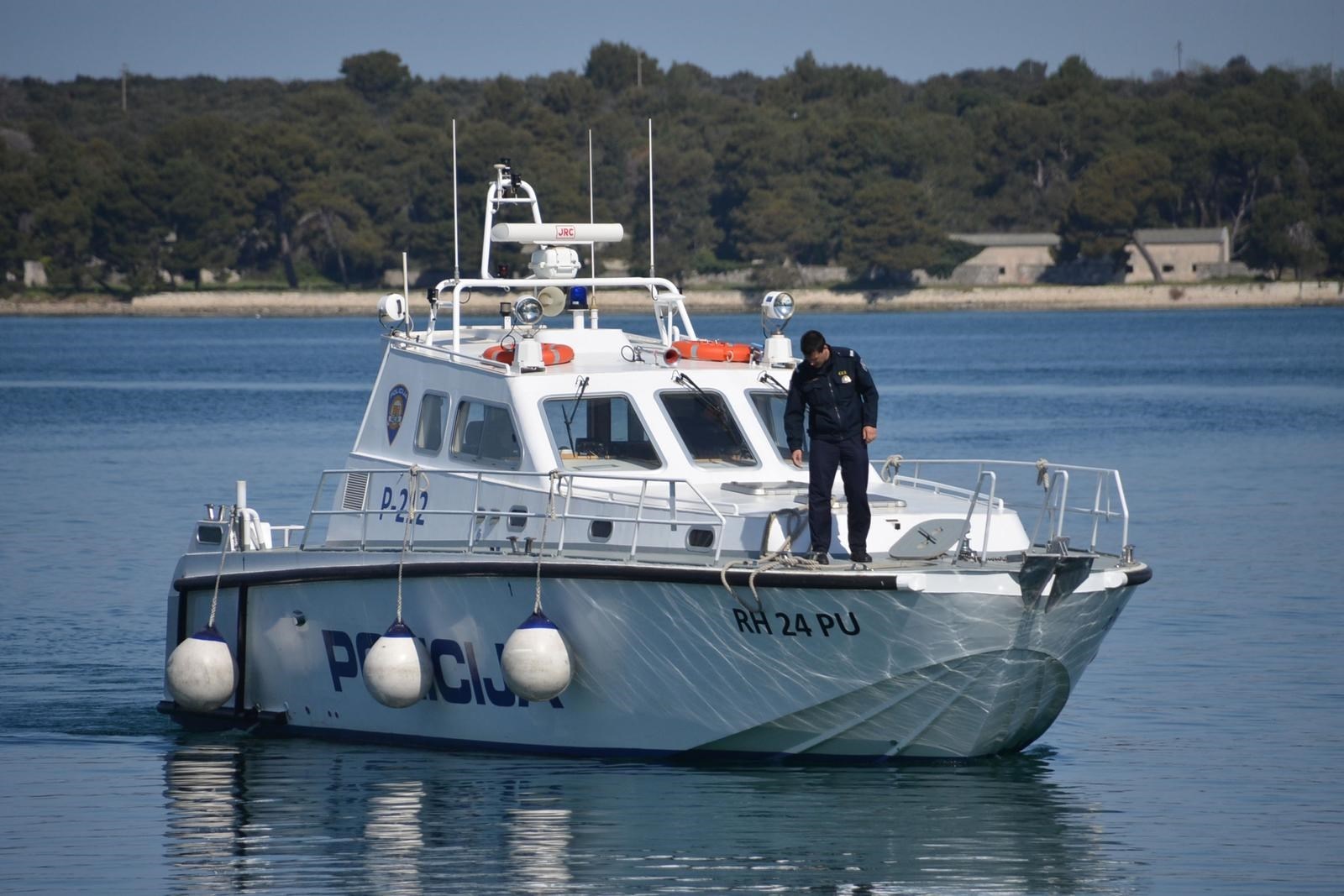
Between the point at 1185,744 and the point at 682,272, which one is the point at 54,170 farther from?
the point at 1185,744

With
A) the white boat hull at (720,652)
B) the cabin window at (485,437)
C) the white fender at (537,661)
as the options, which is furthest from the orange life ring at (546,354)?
the white fender at (537,661)

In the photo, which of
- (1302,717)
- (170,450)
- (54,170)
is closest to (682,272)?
(54,170)

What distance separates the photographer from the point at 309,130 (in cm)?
13225

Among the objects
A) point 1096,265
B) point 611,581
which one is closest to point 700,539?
point 611,581

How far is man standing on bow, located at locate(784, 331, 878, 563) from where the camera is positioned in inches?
478

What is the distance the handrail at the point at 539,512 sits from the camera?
41.2ft

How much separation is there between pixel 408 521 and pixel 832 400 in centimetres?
299

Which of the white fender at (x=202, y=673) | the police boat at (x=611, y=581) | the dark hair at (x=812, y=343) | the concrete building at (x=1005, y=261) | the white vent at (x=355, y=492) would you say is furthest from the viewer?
the concrete building at (x=1005, y=261)

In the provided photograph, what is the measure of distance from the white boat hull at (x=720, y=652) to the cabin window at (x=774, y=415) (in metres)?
1.93

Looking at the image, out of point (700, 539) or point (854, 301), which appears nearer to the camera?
point (700, 539)

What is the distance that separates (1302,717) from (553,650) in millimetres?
5987

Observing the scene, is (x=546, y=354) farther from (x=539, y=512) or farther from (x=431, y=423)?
(x=539, y=512)

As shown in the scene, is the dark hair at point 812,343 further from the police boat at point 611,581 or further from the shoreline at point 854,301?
the shoreline at point 854,301

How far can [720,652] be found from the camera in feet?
40.4
